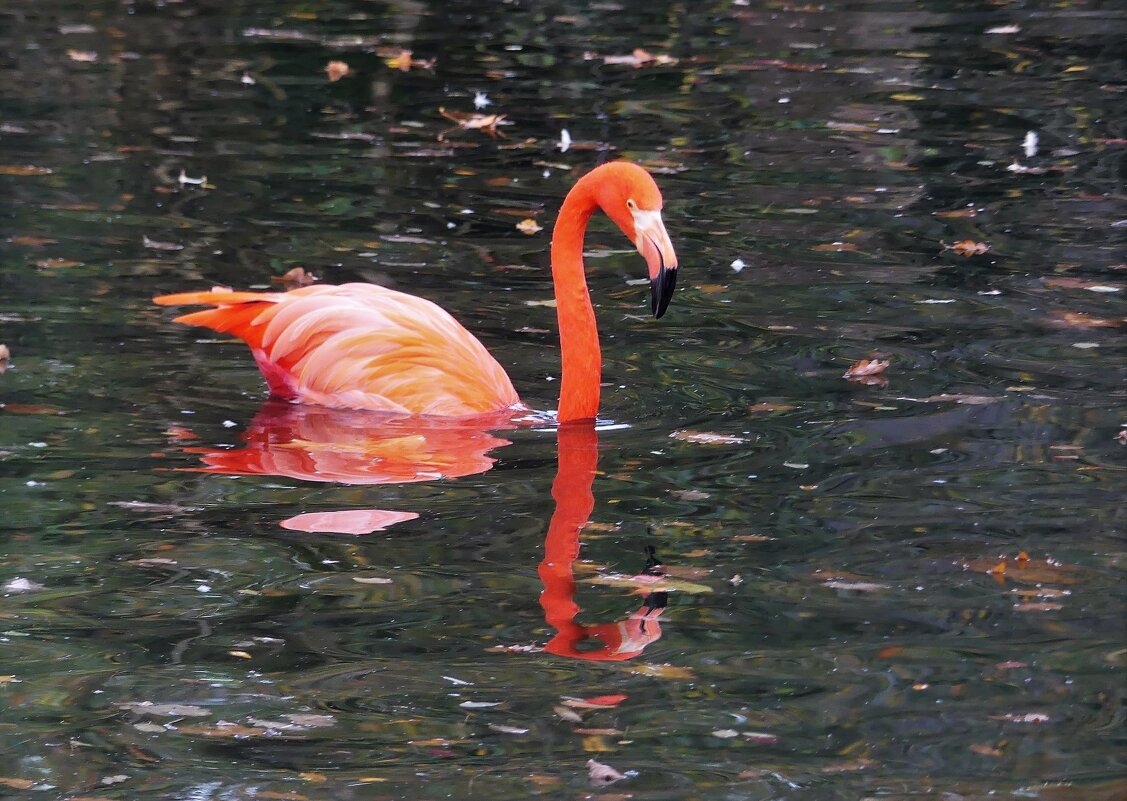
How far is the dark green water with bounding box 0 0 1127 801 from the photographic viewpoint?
407cm

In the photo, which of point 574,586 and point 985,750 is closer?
point 985,750

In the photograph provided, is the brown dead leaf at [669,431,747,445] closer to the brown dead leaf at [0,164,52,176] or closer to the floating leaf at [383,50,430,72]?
the brown dead leaf at [0,164,52,176]

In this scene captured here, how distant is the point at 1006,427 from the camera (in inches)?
245

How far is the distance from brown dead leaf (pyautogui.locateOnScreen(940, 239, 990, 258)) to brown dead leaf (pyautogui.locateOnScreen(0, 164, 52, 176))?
4957mm

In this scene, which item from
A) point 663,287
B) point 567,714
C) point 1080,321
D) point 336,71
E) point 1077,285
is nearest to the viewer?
point 567,714

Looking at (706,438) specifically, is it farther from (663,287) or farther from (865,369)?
(865,369)

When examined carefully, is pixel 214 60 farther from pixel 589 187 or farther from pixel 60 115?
pixel 589 187

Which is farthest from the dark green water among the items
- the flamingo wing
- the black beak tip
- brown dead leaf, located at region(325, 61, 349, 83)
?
brown dead leaf, located at region(325, 61, 349, 83)

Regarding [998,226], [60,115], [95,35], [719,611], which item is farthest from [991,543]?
[95,35]

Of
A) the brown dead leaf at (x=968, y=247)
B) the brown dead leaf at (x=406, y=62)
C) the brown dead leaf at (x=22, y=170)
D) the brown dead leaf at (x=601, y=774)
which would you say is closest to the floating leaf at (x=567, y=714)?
the brown dead leaf at (x=601, y=774)

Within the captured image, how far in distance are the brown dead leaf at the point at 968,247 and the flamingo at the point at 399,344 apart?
275 cm

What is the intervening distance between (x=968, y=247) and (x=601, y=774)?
5263mm

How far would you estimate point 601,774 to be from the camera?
3885mm

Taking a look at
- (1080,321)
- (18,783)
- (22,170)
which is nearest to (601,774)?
(18,783)
